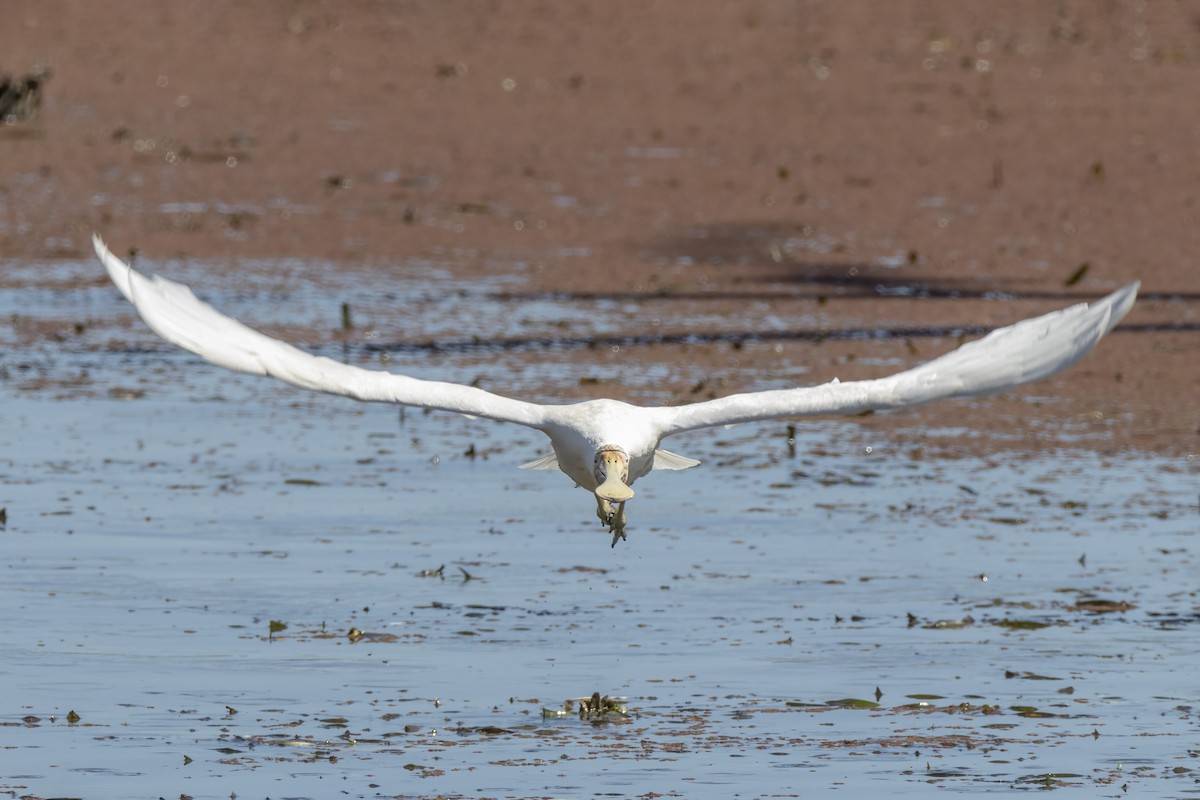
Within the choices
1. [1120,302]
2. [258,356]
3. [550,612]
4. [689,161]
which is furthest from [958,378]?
Result: [689,161]

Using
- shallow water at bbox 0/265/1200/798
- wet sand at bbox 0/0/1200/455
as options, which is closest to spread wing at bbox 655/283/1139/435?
shallow water at bbox 0/265/1200/798

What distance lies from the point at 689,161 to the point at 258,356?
17.7 m

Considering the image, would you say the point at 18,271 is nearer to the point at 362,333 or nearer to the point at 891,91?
the point at 362,333

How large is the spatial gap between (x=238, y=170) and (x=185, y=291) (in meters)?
17.2

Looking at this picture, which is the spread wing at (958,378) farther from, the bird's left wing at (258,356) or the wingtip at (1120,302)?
the bird's left wing at (258,356)

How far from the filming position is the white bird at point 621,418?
29.7 feet

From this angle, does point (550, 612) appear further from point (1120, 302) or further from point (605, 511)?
point (1120, 302)

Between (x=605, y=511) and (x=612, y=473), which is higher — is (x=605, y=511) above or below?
below

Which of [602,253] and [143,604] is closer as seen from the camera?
[143,604]

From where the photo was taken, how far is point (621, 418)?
9727mm

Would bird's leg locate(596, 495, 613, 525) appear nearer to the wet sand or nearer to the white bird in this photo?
the white bird

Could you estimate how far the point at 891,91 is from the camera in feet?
97.4

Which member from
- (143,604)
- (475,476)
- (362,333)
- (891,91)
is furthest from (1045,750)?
(891,91)

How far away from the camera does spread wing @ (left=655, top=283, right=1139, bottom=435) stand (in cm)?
902
